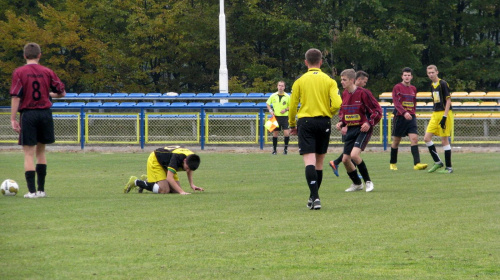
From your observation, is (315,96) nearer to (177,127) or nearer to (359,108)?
(359,108)

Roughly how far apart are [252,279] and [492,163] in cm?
1444

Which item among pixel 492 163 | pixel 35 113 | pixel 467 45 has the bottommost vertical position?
pixel 492 163

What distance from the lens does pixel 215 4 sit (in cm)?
3950

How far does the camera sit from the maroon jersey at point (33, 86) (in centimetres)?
1018

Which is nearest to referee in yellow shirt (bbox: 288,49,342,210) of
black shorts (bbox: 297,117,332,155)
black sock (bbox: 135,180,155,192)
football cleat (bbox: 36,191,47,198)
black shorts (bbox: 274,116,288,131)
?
black shorts (bbox: 297,117,332,155)

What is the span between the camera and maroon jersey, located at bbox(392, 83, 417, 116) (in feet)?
54.1

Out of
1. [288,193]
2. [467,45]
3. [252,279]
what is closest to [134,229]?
[252,279]

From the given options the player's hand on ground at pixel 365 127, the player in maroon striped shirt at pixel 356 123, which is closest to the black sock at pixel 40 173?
the player in maroon striped shirt at pixel 356 123

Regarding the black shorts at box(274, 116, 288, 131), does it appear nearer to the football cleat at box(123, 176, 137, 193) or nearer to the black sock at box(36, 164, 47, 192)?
the football cleat at box(123, 176, 137, 193)

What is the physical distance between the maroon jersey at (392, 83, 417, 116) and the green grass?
305 centimetres

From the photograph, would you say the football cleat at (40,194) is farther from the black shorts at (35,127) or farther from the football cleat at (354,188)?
the football cleat at (354,188)

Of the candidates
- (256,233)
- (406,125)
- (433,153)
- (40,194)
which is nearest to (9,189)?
(40,194)

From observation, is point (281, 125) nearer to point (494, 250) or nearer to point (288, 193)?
point (288, 193)

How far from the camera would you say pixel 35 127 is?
1034 cm
